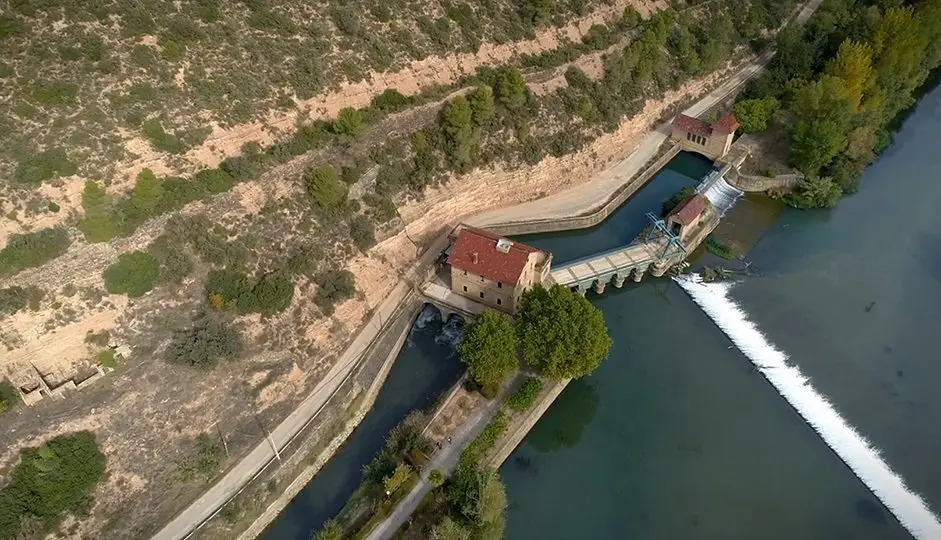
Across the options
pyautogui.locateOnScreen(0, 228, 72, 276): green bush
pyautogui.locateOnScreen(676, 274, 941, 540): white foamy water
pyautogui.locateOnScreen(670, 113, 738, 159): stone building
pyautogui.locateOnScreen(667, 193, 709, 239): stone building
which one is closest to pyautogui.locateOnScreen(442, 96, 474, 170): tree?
pyautogui.locateOnScreen(667, 193, 709, 239): stone building

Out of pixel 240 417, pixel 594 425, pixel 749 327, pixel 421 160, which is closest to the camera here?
pixel 240 417

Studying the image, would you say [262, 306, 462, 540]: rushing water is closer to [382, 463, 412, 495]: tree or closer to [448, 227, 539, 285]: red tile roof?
[382, 463, 412, 495]: tree

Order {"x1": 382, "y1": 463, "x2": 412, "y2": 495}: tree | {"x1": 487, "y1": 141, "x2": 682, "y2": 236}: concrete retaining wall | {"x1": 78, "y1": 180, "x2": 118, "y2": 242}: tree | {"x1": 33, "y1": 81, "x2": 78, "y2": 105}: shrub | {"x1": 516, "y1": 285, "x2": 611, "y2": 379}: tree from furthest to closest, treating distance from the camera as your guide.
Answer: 1. {"x1": 487, "y1": 141, "x2": 682, "y2": 236}: concrete retaining wall
2. {"x1": 516, "y1": 285, "x2": 611, "y2": 379}: tree
3. {"x1": 33, "y1": 81, "x2": 78, "y2": 105}: shrub
4. {"x1": 78, "y1": 180, "x2": 118, "y2": 242}: tree
5. {"x1": 382, "y1": 463, "x2": 412, "y2": 495}: tree

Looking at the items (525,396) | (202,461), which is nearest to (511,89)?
(525,396)

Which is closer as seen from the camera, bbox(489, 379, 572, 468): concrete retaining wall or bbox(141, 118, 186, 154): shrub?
bbox(489, 379, 572, 468): concrete retaining wall

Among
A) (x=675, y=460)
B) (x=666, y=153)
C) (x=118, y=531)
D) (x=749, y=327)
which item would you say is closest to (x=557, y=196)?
(x=666, y=153)

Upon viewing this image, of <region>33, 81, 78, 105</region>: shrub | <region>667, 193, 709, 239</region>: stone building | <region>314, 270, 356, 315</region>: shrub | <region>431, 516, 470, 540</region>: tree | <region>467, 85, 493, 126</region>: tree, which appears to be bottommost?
<region>431, 516, 470, 540</region>: tree

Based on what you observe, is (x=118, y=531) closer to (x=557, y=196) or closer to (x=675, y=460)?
(x=675, y=460)
